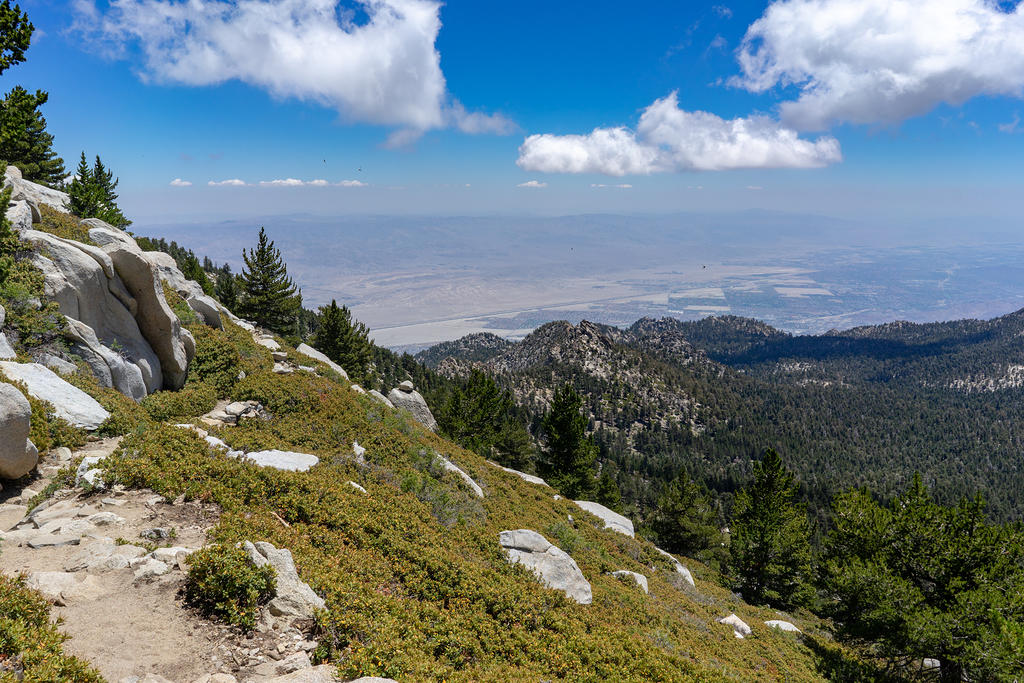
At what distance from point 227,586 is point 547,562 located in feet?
28.5

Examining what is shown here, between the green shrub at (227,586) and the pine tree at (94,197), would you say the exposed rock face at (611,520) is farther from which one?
the pine tree at (94,197)

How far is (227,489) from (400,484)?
587cm

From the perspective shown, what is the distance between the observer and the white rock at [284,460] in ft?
41.4

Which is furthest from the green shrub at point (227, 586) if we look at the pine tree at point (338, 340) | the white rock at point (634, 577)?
the pine tree at point (338, 340)

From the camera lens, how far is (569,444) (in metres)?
43.8

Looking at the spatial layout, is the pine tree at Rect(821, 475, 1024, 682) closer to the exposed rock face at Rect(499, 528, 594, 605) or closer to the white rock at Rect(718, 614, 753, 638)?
the white rock at Rect(718, 614, 753, 638)

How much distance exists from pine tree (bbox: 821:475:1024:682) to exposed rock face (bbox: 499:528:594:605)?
441 inches

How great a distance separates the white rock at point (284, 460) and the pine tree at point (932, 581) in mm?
19849

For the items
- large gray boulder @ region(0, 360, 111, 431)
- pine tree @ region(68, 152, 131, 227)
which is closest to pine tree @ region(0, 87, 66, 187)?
pine tree @ region(68, 152, 131, 227)

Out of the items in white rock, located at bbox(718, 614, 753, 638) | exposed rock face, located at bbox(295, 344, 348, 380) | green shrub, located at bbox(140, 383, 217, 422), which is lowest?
white rock, located at bbox(718, 614, 753, 638)

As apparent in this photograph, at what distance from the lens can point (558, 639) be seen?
9.23 metres

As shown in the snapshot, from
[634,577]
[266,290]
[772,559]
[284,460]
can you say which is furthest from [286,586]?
Answer: [266,290]

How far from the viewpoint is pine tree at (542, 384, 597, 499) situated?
142 ft

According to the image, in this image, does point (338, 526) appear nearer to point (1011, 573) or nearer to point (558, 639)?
point (558, 639)
